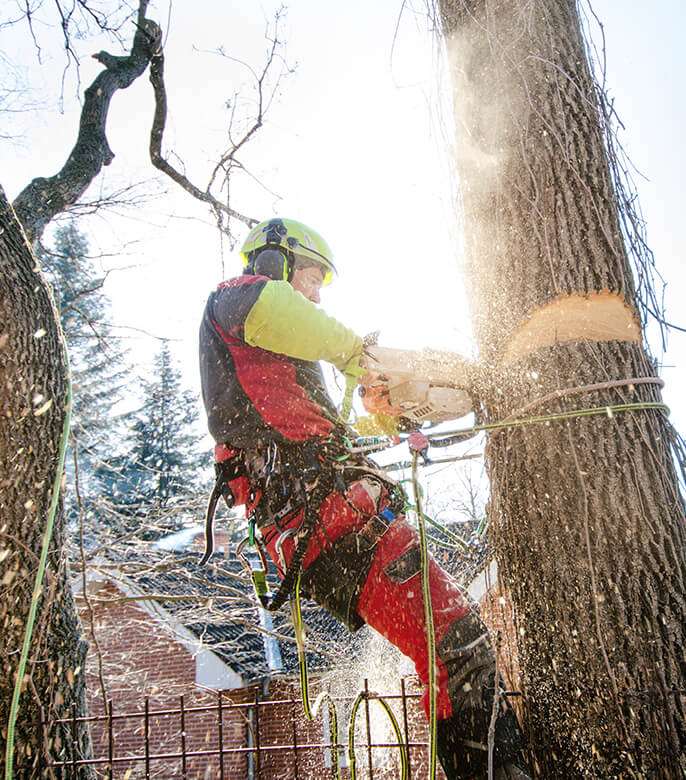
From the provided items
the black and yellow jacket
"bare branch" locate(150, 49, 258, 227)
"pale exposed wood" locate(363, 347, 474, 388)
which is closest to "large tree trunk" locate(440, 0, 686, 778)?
"pale exposed wood" locate(363, 347, 474, 388)

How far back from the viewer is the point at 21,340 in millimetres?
3244

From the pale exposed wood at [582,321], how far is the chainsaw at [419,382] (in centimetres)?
32

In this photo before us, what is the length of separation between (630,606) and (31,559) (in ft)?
8.59

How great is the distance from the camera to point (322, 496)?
2.30 meters

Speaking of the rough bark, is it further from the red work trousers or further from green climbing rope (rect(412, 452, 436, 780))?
green climbing rope (rect(412, 452, 436, 780))

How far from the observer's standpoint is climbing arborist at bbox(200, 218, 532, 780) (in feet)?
6.70

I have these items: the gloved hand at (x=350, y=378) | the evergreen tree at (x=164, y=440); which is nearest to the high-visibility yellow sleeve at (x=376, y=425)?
the gloved hand at (x=350, y=378)

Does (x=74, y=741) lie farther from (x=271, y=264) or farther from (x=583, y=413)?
(x=583, y=413)

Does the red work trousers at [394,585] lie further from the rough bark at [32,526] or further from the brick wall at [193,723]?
the brick wall at [193,723]

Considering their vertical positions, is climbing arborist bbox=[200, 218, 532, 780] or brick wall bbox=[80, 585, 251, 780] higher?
climbing arborist bbox=[200, 218, 532, 780]

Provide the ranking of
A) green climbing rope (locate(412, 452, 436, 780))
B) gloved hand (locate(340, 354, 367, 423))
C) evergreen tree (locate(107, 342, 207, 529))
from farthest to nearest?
evergreen tree (locate(107, 342, 207, 529))
gloved hand (locate(340, 354, 367, 423))
green climbing rope (locate(412, 452, 436, 780))

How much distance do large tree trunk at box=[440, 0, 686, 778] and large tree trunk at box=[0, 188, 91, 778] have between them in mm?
2221

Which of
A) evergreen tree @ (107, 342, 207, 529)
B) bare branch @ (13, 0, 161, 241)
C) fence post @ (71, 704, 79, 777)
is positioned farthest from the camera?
evergreen tree @ (107, 342, 207, 529)

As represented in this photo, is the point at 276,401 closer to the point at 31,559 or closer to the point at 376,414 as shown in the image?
the point at 376,414
